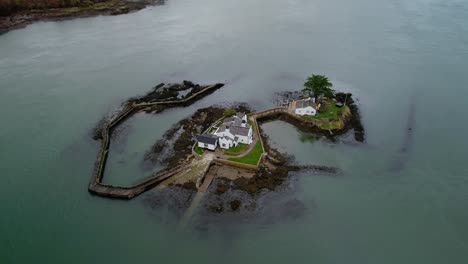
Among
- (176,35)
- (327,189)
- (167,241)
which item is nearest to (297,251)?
(327,189)

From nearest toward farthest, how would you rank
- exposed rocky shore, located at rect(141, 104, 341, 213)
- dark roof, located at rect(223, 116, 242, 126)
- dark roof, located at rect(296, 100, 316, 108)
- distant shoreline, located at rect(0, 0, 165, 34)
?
exposed rocky shore, located at rect(141, 104, 341, 213) → dark roof, located at rect(223, 116, 242, 126) → dark roof, located at rect(296, 100, 316, 108) → distant shoreline, located at rect(0, 0, 165, 34)

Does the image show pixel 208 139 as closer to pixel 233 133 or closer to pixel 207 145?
pixel 207 145

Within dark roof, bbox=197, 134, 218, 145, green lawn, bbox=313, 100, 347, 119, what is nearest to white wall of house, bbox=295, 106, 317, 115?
green lawn, bbox=313, 100, 347, 119

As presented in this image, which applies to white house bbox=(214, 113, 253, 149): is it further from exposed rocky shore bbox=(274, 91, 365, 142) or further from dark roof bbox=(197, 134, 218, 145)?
exposed rocky shore bbox=(274, 91, 365, 142)

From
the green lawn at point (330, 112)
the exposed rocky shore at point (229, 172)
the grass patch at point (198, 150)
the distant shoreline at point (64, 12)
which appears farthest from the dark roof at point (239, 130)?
the distant shoreline at point (64, 12)

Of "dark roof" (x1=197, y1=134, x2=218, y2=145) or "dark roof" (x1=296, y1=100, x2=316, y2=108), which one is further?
"dark roof" (x1=296, y1=100, x2=316, y2=108)

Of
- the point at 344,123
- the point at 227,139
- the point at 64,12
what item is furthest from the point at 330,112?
the point at 64,12
